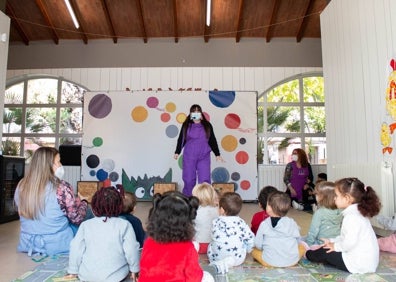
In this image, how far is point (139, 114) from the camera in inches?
285

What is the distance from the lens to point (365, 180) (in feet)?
12.4

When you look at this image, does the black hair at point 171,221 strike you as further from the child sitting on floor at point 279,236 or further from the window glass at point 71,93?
the window glass at point 71,93

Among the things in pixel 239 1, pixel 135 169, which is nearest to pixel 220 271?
pixel 135 169

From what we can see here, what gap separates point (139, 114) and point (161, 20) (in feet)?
6.60

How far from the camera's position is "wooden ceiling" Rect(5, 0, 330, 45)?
22.2ft

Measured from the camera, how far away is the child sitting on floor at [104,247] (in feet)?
6.48

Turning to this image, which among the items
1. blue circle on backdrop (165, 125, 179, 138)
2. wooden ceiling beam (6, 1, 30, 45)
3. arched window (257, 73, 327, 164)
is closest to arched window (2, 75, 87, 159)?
wooden ceiling beam (6, 1, 30, 45)

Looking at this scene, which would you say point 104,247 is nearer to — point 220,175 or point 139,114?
point 220,175

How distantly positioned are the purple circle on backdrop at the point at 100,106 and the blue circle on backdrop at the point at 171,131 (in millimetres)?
1327

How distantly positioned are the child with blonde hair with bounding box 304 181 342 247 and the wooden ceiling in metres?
4.81

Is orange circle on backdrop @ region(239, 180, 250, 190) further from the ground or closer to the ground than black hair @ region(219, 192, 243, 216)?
closer to the ground

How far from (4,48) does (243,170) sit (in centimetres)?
474

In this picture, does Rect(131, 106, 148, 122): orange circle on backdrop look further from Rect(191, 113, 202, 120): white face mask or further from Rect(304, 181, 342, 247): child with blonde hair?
Rect(304, 181, 342, 247): child with blonde hair

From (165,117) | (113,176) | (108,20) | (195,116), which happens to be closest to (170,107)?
(165,117)
